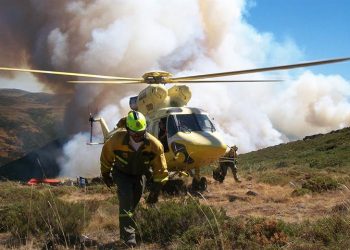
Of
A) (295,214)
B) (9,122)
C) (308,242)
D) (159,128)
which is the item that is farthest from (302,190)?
(9,122)

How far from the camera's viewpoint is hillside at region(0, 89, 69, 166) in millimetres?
84062

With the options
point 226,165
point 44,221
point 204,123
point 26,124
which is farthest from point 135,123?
point 26,124

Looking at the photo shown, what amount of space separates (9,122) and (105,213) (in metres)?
106

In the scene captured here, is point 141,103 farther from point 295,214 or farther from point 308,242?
point 308,242

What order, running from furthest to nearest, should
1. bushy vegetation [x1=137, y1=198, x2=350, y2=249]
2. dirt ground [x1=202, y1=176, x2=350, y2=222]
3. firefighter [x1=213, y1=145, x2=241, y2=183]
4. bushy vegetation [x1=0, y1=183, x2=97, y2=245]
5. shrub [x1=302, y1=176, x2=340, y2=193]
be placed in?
firefighter [x1=213, y1=145, x2=241, y2=183], shrub [x1=302, y1=176, x2=340, y2=193], dirt ground [x1=202, y1=176, x2=350, y2=222], bushy vegetation [x1=0, y1=183, x2=97, y2=245], bushy vegetation [x1=137, y1=198, x2=350, y2=249]

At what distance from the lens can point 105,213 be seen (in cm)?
830

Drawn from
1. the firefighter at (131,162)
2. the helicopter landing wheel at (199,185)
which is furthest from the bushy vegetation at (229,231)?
the helicopter landing wheel at (199,185)

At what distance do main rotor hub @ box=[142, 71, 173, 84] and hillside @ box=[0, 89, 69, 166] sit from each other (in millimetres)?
54557

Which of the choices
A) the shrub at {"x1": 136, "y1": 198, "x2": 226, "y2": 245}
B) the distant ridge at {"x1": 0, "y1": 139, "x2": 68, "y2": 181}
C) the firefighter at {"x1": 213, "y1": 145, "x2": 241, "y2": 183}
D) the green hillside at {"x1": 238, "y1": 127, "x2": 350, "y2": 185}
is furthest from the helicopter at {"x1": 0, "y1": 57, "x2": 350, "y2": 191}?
the distant ridge at {"x1": 0, "y1": 139, "x2": 68, "y2": 181}

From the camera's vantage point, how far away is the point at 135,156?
6180 millimetres

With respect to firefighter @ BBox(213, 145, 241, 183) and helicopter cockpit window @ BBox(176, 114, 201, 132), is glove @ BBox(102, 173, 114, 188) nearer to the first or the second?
helicopter cockpit window @ BBox(176, 114, 201, 132)

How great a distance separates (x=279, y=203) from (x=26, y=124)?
107m

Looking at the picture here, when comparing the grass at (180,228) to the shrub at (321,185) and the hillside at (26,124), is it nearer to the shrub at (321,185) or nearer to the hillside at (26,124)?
the shrub at (321,185)

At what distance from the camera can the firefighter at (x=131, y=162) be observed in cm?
607
